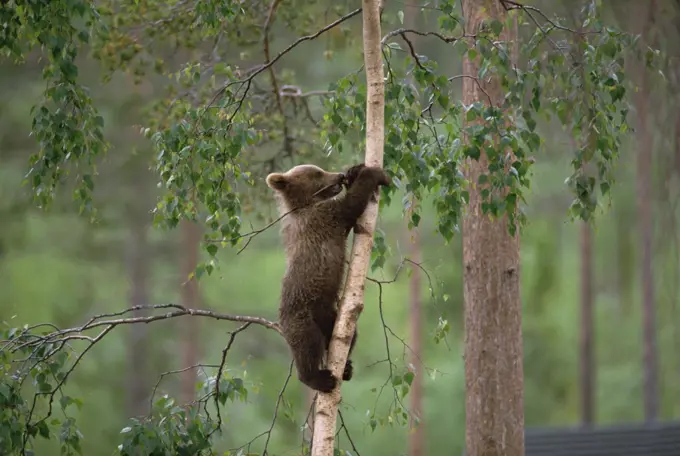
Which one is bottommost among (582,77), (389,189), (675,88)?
(389,189)

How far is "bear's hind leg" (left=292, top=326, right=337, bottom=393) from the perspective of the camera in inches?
171

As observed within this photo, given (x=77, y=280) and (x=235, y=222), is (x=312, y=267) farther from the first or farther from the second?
(x=77, y=280)

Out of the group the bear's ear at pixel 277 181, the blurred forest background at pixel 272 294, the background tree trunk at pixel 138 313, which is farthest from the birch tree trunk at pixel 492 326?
the background tree trunk at pixel 138 313

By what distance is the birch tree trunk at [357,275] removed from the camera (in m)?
4.15

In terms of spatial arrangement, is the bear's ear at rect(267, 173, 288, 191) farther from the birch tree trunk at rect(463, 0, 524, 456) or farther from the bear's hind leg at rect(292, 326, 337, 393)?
the birch tree trunk at rect(463, 0, 524, 456)

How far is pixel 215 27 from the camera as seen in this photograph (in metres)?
4.89

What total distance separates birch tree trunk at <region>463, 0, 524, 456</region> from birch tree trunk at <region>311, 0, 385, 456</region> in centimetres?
202

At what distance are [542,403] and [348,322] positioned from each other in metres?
19.2

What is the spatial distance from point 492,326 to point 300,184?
173 cm

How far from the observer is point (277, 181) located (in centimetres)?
539

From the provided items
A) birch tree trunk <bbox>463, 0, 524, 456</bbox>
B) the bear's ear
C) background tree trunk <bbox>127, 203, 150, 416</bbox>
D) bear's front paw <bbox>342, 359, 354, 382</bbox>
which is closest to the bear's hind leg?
bear's front paw <bbox>342, 359, 354, 382</bbox>

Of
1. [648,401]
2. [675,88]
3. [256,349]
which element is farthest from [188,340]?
[675,88]

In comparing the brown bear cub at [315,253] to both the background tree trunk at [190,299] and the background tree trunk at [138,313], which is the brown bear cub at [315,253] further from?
the background tree trunk at [138,313]

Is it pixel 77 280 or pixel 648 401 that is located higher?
pixel 77 280
